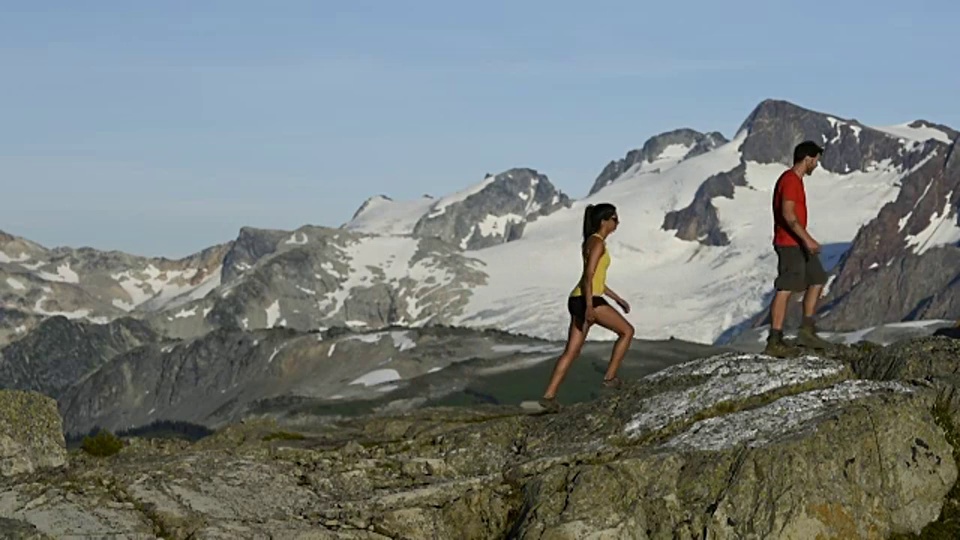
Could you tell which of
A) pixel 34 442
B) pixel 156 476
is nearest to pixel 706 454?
pixel 156 476

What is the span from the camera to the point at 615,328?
28703 millimetres

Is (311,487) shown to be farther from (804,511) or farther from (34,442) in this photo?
(804,511)

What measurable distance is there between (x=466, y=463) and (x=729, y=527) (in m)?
5.35

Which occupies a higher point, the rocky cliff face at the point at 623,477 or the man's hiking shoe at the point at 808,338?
the man's hiking shoe at the point at 808,338

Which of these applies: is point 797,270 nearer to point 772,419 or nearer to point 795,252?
point 795,252

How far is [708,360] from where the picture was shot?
27312mm

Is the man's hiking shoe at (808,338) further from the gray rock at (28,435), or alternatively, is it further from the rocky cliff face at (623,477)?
the gray rock at (28,435)

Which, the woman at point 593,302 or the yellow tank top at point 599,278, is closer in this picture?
the woman at point 593,302

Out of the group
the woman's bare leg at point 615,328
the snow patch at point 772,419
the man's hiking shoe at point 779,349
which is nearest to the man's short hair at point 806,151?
the man's hiking shoe at point 779,349

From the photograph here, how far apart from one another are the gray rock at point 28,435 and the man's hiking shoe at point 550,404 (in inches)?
304

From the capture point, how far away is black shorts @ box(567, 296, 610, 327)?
1105 inches

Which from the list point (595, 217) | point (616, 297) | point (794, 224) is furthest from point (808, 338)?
point (595, 217)

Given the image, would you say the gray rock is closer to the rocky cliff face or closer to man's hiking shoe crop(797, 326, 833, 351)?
the rocky cliff face

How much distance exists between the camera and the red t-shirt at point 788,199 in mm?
28406
